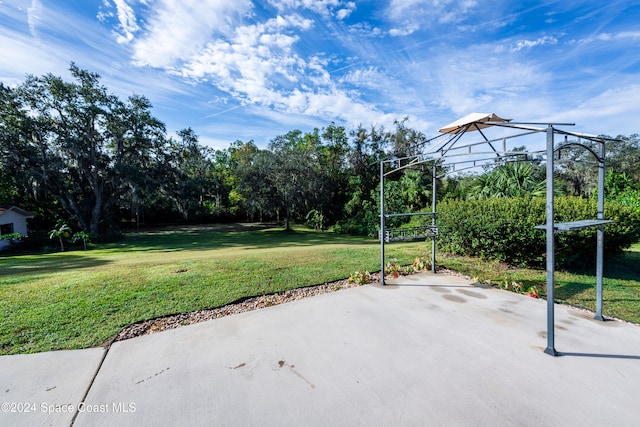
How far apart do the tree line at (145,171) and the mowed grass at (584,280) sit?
296 cm

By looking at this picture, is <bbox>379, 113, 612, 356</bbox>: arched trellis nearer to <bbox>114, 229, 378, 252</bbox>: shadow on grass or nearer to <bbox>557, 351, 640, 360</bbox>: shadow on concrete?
<bbox>557, 351, 640, 360</bbox>: shadow on concrete

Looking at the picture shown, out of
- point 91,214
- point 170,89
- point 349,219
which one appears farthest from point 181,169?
point 349,219

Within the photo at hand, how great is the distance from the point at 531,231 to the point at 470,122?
3425 mm

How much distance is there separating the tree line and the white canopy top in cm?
598

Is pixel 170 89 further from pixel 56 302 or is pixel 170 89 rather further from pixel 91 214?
pixel 91 214

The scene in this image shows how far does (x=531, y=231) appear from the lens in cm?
538

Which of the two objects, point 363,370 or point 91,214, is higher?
point 91,214

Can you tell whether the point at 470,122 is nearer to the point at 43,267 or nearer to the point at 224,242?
the point at 43,267

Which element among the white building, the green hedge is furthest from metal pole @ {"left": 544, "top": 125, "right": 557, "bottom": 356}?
the white building

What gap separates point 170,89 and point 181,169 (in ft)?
23.3

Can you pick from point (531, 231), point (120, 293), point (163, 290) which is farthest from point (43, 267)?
point (531, 231)

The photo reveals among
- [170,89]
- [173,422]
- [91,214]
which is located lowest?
[173,422]

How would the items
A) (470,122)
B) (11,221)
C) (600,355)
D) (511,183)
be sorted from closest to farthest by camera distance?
(600,355) < (470,122) < (511,183) < (11,221)

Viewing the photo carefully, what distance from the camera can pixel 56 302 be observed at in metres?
3.79
